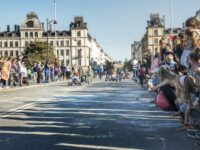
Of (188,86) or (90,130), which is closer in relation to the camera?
(188,86)

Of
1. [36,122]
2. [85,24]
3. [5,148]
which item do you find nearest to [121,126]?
[36,122]

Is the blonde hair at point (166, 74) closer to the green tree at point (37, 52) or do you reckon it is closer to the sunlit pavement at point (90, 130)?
the sunlit pavement at point (90, 130)

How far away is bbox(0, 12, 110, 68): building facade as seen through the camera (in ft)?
568

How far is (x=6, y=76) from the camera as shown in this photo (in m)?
29.5

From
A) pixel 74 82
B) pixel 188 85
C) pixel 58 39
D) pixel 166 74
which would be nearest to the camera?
pixel 188 85

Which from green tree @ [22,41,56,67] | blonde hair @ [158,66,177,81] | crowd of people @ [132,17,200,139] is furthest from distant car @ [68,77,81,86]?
green tree @ [22,41,56,67]

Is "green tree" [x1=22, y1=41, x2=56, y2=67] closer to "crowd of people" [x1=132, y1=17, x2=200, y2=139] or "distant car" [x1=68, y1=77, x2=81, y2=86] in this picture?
"distant car" [x1=68, y1=77, x2=81, y2=86]

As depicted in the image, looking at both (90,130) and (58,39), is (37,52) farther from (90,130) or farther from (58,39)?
(90,130)

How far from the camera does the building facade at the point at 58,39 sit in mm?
173000

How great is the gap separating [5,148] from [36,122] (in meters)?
3.20

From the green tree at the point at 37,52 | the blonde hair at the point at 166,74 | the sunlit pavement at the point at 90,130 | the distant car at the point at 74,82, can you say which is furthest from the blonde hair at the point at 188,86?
the green tree at the point at 37,52

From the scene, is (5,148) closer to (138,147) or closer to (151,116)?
(138,147)

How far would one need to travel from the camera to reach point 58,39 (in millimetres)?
176375

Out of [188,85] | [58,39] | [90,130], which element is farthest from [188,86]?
[58,39]
